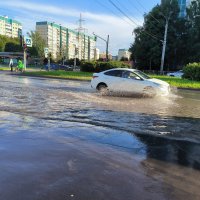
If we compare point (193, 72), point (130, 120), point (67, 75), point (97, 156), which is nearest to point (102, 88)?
point (130, 120)

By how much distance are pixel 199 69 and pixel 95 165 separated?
25813mm

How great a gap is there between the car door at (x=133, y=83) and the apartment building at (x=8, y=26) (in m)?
117

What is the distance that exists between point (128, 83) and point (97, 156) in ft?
38.8

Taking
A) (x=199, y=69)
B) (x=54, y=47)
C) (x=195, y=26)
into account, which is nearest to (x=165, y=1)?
(x=195, y=26)

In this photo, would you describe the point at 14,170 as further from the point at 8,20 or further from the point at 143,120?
the point at 8,20

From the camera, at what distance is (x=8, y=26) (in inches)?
5408

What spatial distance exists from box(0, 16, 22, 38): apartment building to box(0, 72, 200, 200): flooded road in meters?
125

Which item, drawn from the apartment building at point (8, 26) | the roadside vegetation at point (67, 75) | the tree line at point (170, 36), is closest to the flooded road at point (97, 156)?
the roadside vegetation at point (67, 75)

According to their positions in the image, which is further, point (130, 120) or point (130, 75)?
point (130, 75)

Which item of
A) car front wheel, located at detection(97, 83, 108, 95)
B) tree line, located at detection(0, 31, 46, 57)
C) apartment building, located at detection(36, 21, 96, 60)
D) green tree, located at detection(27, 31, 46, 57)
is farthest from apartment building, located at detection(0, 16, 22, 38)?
car front wheel, located at detection(97, 83, 108, 95)

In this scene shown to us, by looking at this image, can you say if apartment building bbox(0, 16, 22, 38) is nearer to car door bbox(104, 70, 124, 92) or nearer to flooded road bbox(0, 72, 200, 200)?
car door bbox(104, 70, 124, 92)

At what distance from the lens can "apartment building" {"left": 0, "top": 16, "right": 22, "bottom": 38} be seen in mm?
131000

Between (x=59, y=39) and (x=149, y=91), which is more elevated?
(x=59, y=39)

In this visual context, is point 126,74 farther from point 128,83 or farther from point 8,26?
point 8,26
